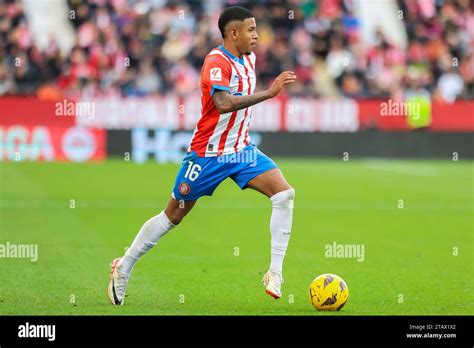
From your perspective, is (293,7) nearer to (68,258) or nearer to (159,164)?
(159,164)

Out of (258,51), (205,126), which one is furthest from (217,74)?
(258,51)

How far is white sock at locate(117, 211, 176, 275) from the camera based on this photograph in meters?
10.1

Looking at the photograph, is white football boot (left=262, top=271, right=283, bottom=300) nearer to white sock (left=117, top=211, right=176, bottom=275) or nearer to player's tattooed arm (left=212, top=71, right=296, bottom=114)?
white sock (left=117, top=211, right=176, bottom=275)

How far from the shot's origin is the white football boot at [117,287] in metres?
9.84

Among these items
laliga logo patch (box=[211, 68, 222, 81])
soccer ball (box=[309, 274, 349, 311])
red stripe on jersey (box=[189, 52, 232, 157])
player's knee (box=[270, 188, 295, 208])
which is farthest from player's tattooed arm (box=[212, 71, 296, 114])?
soccer ball (box=[309, 274, 349, 311])

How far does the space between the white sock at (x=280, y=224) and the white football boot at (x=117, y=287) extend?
54.3 inches

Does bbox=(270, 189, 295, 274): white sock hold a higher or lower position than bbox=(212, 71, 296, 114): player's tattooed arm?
lower

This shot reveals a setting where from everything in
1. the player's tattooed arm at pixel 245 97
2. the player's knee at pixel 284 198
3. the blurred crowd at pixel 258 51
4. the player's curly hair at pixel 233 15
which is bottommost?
the player's knee at pixel 284 198

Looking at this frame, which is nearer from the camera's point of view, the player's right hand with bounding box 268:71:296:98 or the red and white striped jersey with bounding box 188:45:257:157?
the player's right hand with bounding box 268:71:296:98

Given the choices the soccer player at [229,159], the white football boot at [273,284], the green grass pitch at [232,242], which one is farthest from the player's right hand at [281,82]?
the green grass pitch at [232,242]

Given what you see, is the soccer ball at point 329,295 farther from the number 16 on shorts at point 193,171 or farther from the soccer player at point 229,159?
the number 16 on shorts at point 193,171

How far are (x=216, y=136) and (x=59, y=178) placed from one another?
568 inches

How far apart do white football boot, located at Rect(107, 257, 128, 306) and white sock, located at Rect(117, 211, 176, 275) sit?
2.7 inches
